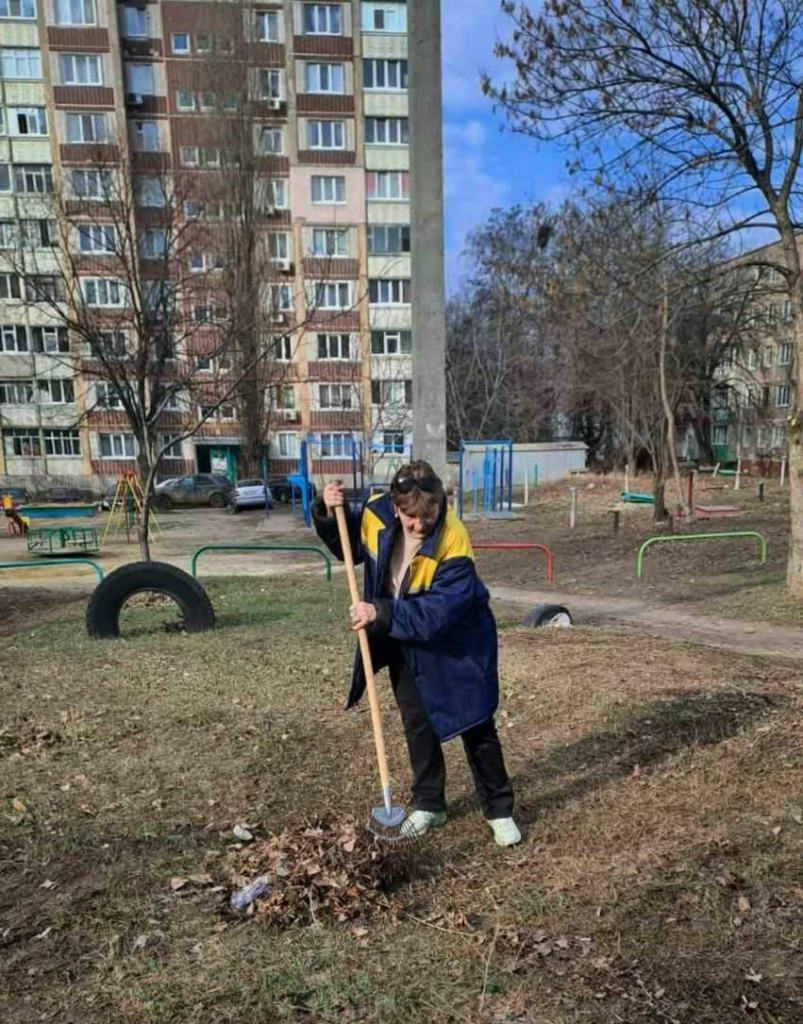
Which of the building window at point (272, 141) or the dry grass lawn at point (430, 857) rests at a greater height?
the building window at point (272, 141)

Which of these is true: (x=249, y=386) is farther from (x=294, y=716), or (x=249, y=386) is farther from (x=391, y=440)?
→ (x=391, y=440)

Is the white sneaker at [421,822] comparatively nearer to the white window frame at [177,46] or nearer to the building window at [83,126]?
the building window at [83,126]

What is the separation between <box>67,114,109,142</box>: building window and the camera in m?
38.0

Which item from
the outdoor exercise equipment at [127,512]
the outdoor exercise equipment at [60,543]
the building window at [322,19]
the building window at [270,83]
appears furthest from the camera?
the building window at [270,83]

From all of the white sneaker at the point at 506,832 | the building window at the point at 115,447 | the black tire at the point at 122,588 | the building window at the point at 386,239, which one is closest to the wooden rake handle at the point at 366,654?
Answer: the white sneaker at the point at 506,832

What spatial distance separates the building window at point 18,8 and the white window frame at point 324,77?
45.7ft

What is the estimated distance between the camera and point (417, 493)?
2.86 metres

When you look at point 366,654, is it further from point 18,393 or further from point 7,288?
point 7,288

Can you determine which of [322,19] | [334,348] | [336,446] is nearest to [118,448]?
[336,446]

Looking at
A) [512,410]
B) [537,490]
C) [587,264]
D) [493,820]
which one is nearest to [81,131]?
[512,410]

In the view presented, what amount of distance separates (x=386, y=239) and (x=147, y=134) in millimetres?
13435

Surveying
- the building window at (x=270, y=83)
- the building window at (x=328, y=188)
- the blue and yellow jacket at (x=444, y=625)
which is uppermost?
the building window at (x=270, y=83)

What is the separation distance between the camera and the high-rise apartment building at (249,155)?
37562 millimetres

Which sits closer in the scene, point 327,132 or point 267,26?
point 267,26
